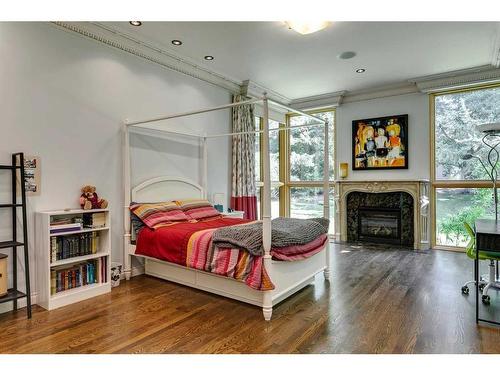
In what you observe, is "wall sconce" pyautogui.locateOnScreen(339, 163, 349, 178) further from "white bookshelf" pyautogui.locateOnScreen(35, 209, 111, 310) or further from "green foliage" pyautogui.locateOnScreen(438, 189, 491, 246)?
"white bookshelf" pyautogui.locateOnScreen(35, 209, 111, 310)

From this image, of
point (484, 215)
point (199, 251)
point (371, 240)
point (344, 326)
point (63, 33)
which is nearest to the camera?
point (344, 326)

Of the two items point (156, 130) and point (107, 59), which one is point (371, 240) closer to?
point (156, 130)

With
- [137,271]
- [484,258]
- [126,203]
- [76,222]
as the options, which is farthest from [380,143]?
[76,222]

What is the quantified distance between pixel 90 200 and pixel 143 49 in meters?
2.01

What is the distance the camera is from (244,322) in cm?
259

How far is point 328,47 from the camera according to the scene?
415 centimetres

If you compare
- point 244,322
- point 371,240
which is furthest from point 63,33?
point 371,240

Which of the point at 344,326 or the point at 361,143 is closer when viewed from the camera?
the point at 344,326

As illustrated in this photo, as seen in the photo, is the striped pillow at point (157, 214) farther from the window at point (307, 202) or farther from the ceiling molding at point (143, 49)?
the window at point (307, 202)

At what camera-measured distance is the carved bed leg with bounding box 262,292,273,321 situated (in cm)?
264

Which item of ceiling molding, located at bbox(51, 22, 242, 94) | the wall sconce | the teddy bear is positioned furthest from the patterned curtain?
the teddy bear

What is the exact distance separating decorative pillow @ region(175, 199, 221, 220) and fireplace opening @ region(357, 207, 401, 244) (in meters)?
3.08

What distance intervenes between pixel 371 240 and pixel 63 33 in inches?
221

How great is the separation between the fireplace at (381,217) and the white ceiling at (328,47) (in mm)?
2091
